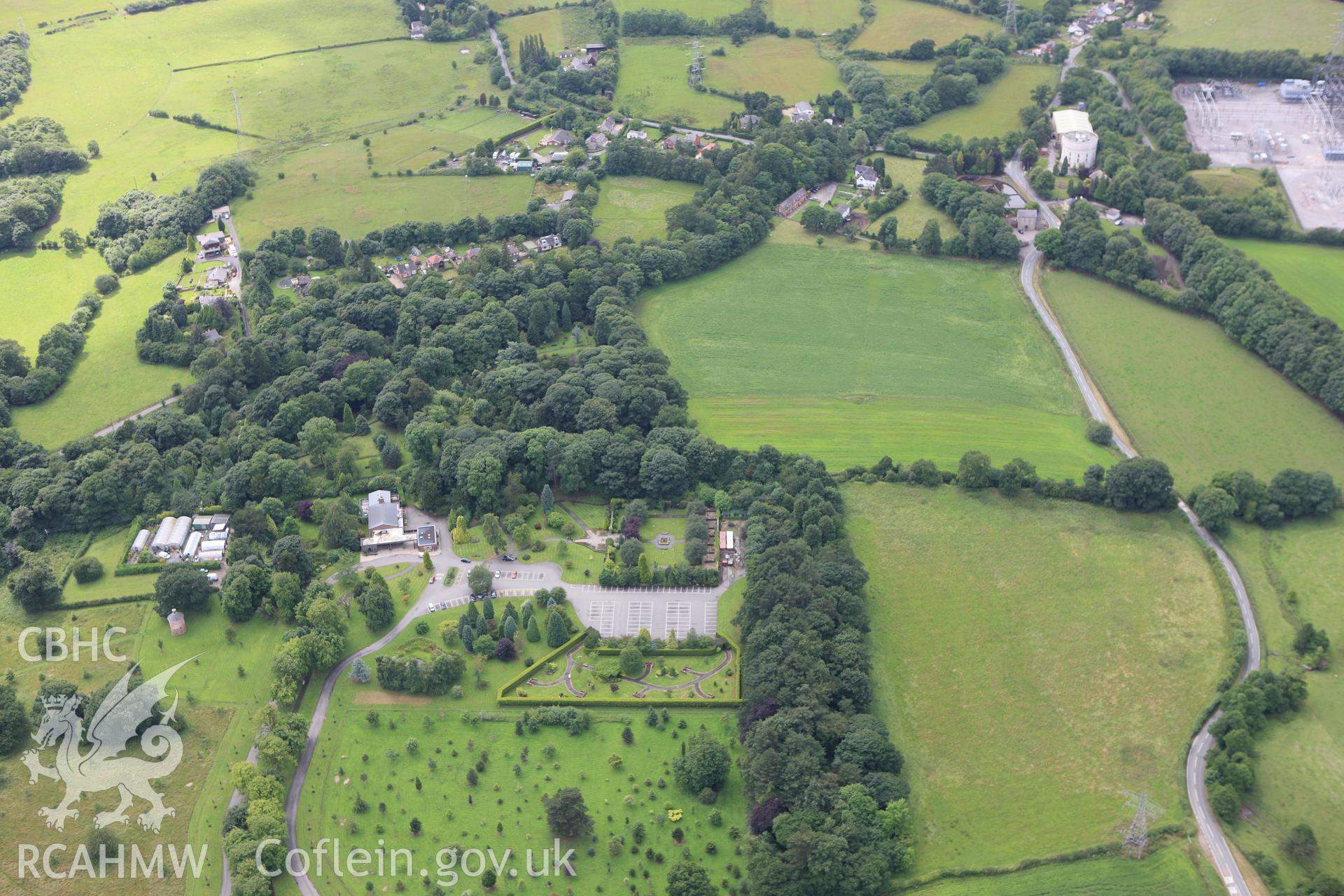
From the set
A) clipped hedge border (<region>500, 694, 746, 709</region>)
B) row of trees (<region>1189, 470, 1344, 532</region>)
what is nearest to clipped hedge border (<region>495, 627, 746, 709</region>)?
clipped hedge border (<region>500, 694, 746, 709</region>)

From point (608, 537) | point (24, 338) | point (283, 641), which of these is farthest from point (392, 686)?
point (24, 338)

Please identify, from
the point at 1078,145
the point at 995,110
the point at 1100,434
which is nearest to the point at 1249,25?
the point at 995,110

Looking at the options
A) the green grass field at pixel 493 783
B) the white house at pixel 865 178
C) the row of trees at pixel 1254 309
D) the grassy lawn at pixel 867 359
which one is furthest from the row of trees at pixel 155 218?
the row of trees at pixel 1254 309

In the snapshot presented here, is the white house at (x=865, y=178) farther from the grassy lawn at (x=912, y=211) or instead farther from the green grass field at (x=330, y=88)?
the green grass field at (x=330, y=88)

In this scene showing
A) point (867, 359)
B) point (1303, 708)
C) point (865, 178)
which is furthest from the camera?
point (865, 178)

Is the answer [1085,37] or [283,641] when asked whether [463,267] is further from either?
[1085,37]

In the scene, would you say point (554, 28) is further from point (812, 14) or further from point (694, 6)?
point (812, 14)
